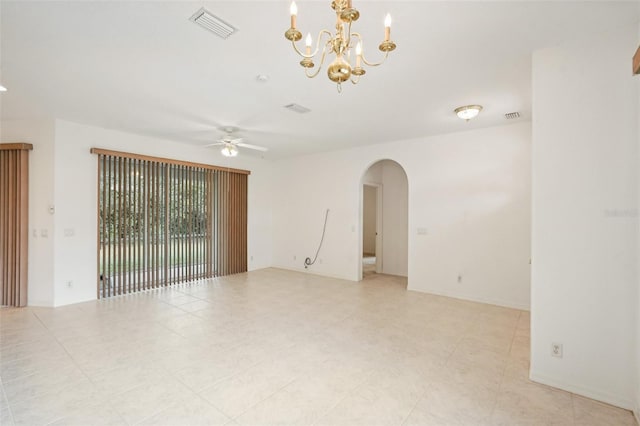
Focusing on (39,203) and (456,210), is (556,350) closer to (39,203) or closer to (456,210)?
(456,210)

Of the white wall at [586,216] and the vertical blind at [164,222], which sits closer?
the white wall at [586,216]

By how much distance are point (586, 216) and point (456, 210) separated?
9.12 feet

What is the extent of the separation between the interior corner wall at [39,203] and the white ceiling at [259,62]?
25cm

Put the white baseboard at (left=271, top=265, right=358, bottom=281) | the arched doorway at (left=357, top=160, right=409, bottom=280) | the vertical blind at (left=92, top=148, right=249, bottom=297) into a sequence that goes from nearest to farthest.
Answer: the vertical blind at (left=92, top=148, right=249, bottom=297), the white baseboard at (left=271, top=265, right=358, bottom=281), the arched doorway at (left=357, top=160, right=409, bottom=280)

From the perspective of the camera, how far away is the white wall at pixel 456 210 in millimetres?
4539

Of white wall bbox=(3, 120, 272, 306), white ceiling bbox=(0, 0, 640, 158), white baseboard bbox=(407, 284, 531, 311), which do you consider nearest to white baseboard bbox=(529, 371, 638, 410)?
white baseboard bbox=(407, 284, 531, 311)

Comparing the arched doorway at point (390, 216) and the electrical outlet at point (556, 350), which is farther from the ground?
the arched doorway at point (390, 216)

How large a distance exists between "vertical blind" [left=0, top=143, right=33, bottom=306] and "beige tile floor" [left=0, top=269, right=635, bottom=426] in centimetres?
49

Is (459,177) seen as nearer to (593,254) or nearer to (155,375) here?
(593,254)

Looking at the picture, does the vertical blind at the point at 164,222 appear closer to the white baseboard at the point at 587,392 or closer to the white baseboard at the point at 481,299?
the white baseboard at the point at 481,299

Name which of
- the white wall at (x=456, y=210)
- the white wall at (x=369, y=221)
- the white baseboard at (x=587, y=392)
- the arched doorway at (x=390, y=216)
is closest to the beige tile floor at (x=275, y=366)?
the white baseboard at (x=587, y=392)

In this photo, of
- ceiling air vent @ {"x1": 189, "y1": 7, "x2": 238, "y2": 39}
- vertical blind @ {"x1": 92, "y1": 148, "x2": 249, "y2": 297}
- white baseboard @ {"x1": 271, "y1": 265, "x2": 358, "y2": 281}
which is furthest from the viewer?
Result: white baseboard @ {"x1": 271, "y1": 265, "x2": 358, "y2": 281}

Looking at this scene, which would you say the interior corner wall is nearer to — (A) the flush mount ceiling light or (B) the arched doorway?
(B) the arched doorway

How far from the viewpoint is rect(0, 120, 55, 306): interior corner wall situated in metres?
4.47
